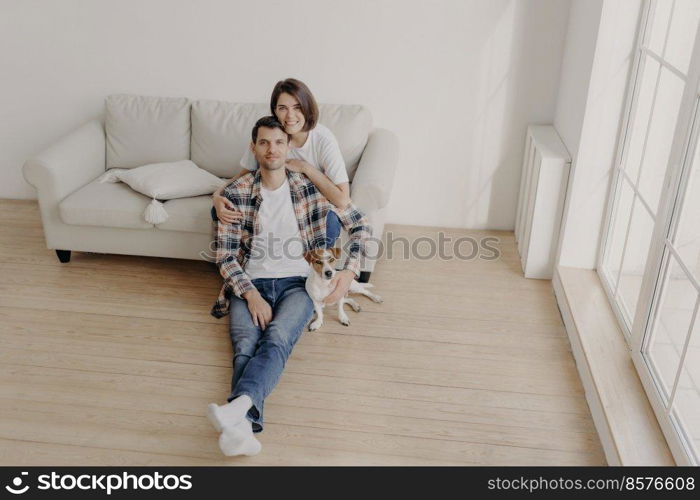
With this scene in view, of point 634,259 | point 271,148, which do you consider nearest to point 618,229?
point 634,259

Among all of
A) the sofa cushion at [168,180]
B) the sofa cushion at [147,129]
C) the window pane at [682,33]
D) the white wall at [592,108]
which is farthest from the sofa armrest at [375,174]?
the window pane at [682,33]

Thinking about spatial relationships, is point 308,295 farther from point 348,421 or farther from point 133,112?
point 133,112

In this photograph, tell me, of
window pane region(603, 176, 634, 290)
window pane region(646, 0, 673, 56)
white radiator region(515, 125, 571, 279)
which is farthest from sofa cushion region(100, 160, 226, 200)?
window pane region(646, 0, 673, 56)

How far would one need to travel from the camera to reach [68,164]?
3.56 m

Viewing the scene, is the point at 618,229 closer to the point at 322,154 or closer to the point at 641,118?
the point at 641,118

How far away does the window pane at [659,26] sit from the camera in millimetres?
2738

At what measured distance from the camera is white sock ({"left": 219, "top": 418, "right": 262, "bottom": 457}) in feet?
7.57

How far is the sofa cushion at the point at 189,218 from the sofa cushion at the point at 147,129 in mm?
526

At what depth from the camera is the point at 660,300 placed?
2502 millimetres

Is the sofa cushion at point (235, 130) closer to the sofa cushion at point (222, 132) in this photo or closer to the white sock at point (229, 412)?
the sofa cushion at point (222, 132)

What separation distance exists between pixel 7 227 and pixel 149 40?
1.36 metres

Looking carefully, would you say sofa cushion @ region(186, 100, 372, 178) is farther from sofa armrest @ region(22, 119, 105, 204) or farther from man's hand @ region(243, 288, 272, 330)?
man's hand @ region(243, 288, 272, 330)

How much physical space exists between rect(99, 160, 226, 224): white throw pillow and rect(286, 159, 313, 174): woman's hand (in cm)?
60

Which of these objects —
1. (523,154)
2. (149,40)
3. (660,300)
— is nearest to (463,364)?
(660,300)
